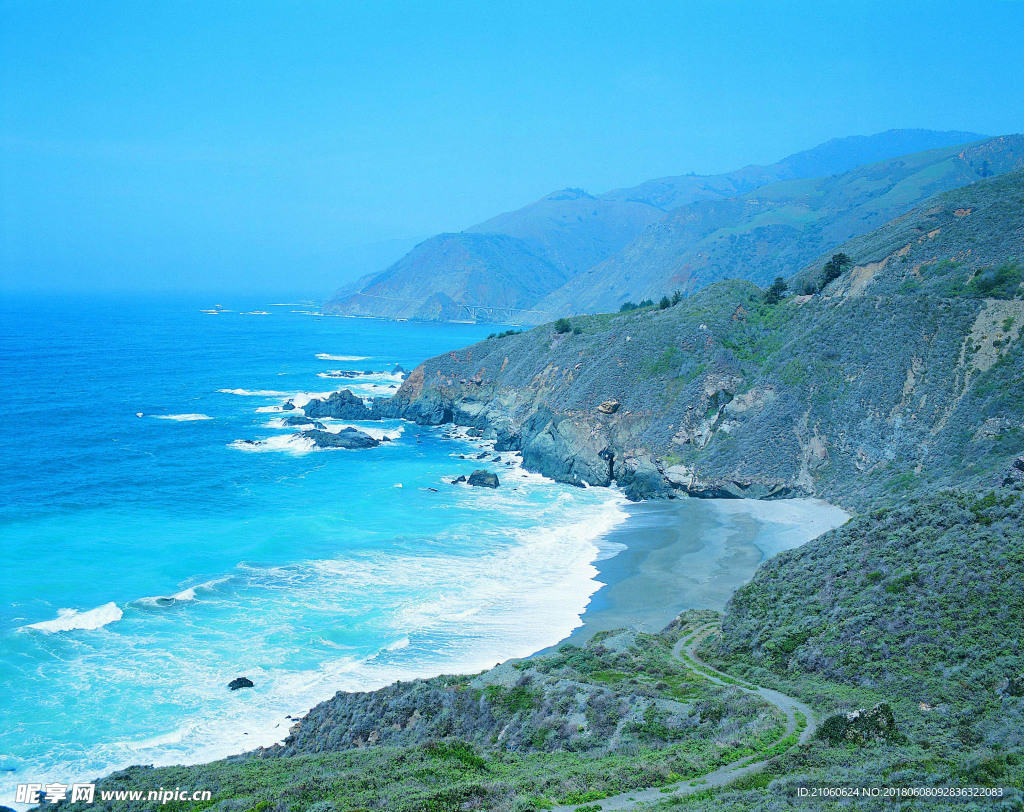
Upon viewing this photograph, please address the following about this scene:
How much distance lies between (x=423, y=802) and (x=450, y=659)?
14152 millimetres

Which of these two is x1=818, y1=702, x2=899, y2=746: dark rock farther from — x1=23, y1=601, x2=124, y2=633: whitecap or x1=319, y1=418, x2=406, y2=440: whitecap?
x1=319, y1=418, x2=406, y2=440: whitecap

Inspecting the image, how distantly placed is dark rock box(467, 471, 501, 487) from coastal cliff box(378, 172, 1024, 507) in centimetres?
617

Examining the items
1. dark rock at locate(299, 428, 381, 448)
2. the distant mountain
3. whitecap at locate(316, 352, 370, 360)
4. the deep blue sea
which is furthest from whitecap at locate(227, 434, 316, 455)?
the distant mountain

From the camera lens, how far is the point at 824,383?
49.9m

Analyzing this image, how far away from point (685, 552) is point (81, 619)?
30.2 m

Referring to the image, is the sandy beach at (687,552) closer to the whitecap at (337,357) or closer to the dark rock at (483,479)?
the dark rock at (483,479)

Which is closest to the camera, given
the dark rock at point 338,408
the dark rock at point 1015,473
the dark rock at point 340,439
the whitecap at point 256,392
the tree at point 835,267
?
the dark rock at point 1015,473

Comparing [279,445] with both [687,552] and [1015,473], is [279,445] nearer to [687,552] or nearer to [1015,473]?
[687,552]

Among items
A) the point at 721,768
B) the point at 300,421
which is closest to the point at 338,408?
the point at 300,421

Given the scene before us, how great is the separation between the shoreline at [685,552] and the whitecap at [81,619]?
776 inches

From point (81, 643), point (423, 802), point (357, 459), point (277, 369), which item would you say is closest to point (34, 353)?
point (277, 369)

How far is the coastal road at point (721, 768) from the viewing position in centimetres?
1378

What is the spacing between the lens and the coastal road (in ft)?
45.2

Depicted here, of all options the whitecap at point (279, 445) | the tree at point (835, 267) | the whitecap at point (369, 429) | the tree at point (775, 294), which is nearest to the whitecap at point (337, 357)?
the whitecap at point (369, 429)
